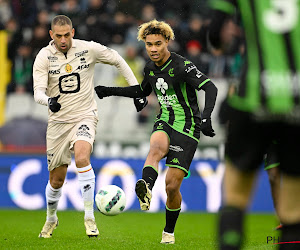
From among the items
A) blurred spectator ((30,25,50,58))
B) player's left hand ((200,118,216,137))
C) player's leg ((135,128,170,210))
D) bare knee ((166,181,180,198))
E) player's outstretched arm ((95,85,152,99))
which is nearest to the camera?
player's leg ((135,128,170,210))

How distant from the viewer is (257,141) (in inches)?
117

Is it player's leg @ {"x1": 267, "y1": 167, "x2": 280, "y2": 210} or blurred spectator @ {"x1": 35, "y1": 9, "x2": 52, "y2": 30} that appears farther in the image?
blurred spectator @ {"x1": 35, "y1": 9, "x2": 52, "y2": 30}

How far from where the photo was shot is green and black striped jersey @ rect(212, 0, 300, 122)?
290 cm

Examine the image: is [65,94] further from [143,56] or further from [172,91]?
[143,56]

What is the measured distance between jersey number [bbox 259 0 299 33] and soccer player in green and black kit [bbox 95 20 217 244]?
328 cm

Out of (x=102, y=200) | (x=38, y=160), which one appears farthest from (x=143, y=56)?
(x=102, y=200)

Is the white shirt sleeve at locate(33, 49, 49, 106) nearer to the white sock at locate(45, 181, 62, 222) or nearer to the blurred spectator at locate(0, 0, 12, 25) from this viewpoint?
Result: the white sock at locate(45, 181, 62, 222)

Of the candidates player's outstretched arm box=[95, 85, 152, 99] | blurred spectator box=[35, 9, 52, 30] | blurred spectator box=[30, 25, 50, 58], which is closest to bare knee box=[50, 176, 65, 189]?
player's outstretched arm box=[95, 85, 152, 99]

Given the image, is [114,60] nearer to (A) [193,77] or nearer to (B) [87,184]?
(A) [193,77]

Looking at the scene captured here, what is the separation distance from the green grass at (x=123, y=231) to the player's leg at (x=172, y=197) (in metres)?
0.14

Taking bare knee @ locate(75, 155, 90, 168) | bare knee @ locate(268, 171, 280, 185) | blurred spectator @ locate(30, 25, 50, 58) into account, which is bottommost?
bare knee @ locate(268, 171, 280, 185)

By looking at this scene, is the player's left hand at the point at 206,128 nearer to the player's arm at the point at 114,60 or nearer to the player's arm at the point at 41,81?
the player's arm at the point at 114,60

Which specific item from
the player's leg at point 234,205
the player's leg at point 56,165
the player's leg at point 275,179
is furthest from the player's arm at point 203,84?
the player's leg at point 234,205

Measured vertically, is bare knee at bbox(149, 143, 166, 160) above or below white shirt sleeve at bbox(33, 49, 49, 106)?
below
